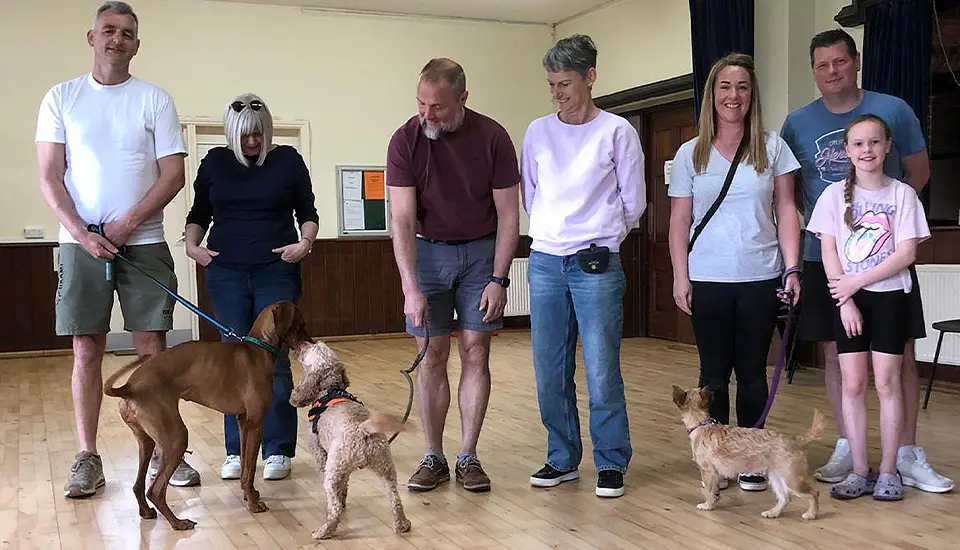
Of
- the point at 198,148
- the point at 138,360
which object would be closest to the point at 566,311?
the point at 138,360

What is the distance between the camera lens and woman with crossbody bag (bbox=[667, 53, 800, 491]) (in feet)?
9.70

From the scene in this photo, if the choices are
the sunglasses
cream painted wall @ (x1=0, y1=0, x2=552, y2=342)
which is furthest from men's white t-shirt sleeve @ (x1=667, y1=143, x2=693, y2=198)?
cream painted wall @ (x1=0, y1=0, x2=552, y2=342)

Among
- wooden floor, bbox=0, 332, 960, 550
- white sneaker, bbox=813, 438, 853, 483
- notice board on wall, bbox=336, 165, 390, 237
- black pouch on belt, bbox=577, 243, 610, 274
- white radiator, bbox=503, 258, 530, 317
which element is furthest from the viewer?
white radiator, bbox=503, 258, 530, 317

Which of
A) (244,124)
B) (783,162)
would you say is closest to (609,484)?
(783,162)

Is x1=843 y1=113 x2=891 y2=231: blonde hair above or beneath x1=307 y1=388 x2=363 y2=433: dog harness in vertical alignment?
above

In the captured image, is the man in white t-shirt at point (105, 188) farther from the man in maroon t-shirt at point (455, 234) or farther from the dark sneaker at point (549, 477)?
the dark sneaker at point (549, 477)

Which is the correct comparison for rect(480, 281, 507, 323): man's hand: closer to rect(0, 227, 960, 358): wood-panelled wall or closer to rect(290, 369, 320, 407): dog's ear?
rect(290, 369, 320, 407): dog's ear

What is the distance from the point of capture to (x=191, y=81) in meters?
7.98

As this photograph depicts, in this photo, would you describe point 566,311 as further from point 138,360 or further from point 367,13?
point 367,13

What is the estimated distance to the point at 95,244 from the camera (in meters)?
3.05

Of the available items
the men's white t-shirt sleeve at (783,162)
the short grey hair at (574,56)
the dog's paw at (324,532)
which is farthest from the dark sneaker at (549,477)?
the short grey hair at (574,56)

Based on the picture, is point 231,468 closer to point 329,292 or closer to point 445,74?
point 445,74

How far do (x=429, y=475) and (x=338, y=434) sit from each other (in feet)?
2.11

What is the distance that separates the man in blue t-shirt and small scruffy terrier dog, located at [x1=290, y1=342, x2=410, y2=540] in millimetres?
1492
